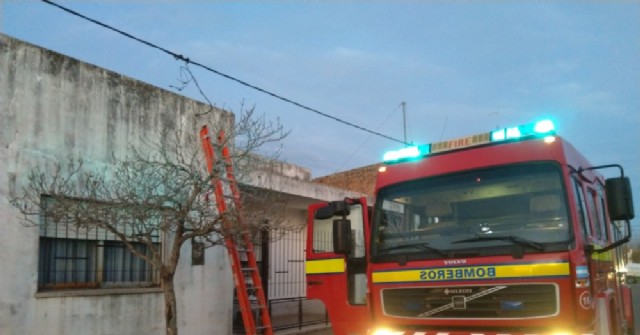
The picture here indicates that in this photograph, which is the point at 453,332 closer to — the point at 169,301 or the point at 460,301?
the point at 460,301

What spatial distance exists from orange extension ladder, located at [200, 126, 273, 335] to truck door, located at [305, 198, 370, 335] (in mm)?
1043

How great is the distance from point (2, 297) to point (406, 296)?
16.6 ft

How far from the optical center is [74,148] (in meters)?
8.55

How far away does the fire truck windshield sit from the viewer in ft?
18.4

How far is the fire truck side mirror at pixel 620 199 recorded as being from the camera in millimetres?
5555

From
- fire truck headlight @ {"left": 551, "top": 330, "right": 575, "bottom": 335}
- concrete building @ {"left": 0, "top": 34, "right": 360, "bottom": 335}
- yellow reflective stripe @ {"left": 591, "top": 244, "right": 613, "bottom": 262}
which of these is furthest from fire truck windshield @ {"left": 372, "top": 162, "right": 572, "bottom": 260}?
concrete building @ {"left": 0, "top": 34, "right": 360, "bottom": 335}

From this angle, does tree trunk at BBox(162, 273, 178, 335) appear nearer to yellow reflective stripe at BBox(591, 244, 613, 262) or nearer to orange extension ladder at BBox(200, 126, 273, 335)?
orange extension ladder at BBox(200, 126, 273, 335)

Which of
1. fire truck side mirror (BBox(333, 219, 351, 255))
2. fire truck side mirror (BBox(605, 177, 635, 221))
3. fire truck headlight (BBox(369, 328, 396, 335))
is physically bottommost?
fire truck headlight (BBox(369, 328, 396, 335))

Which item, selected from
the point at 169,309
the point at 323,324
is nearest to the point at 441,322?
the point at 169,309

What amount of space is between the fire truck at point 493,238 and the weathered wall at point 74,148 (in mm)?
3906

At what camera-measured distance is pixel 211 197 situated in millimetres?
9133

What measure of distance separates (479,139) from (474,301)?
70.6 inches

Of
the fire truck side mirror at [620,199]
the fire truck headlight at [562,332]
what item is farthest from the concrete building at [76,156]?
the fire truck side mirror at [620,199]

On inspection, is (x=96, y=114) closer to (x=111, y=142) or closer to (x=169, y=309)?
(x=111, y=142)
